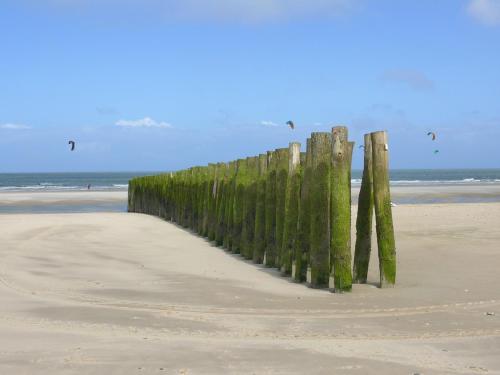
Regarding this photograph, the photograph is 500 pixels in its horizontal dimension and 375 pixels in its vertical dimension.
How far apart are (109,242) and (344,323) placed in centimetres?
721

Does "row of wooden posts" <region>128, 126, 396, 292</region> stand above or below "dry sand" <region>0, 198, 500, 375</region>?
above

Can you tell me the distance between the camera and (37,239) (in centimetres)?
1277

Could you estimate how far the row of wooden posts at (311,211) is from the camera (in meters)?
7.93

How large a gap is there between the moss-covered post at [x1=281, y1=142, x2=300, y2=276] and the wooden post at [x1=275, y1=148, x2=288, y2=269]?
0.21m

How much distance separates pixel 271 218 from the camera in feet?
33.3

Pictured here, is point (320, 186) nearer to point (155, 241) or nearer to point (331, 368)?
point (331, 368)

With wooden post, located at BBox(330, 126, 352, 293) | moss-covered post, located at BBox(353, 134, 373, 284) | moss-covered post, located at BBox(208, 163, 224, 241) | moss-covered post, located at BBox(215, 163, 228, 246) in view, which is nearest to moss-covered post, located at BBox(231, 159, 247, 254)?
moss-covered post, located at BBox(215, 163, 228, 246)

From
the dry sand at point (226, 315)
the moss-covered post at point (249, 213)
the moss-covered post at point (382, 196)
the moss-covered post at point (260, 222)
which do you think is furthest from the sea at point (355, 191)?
the moss-covered post at point (382, 196)

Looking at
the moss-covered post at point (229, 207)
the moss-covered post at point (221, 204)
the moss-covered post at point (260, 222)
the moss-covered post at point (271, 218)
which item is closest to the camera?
the moss-covered post at point (271, 218)

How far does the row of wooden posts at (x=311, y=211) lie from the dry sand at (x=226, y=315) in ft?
0.97

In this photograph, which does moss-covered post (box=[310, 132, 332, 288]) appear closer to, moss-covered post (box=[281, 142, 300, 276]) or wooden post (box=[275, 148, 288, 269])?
moss-covered post (box=[281, 142, 300, 276])

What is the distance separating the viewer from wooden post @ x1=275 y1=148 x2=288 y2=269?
9.69 m

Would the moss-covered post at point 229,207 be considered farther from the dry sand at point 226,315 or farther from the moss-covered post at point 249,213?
the moss-covered post at point 249,213

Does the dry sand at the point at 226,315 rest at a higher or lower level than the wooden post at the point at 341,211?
lower
